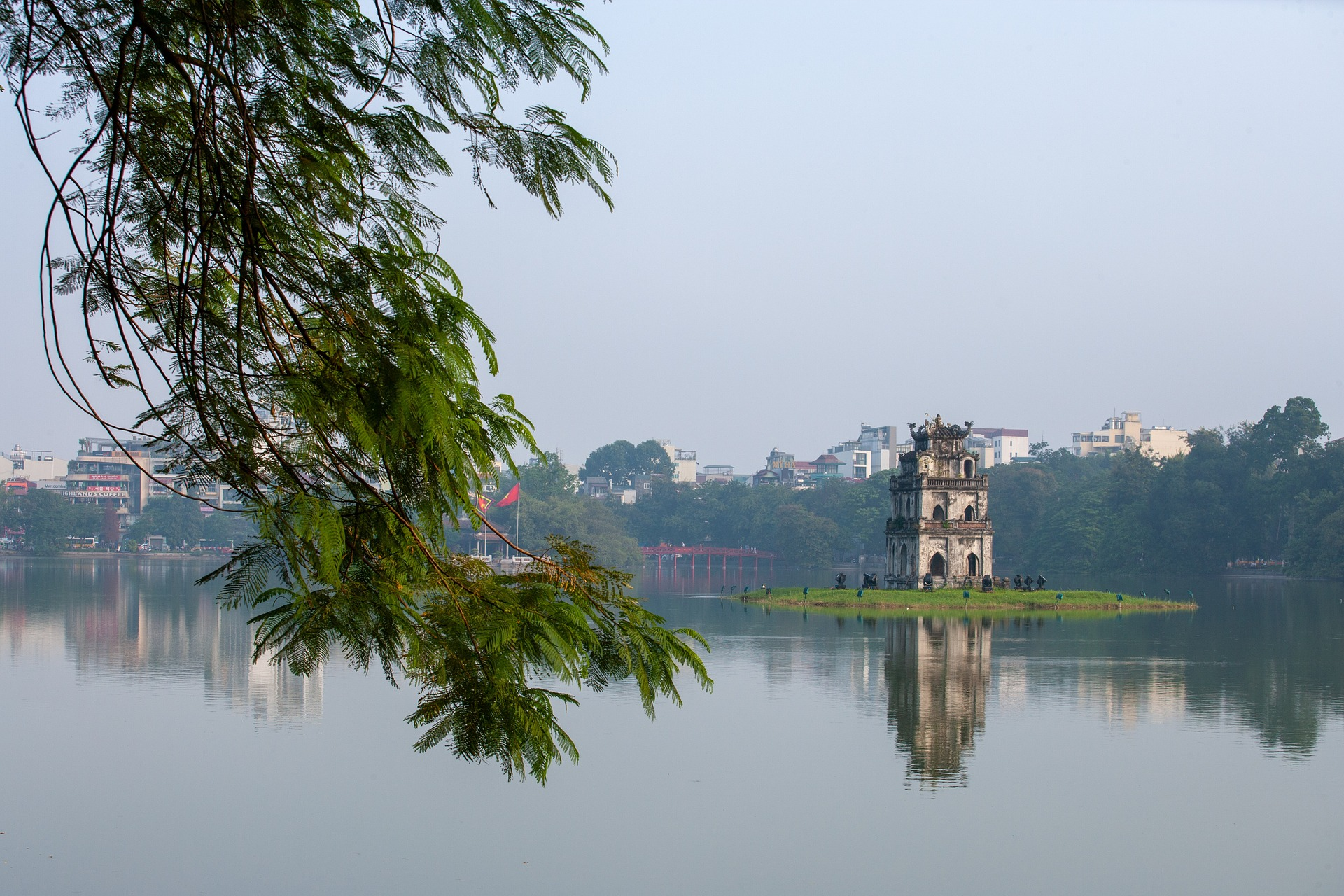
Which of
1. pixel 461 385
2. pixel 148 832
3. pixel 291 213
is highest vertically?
pixel 291 213

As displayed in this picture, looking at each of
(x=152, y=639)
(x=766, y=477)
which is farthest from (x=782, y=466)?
(x=152, y=639)

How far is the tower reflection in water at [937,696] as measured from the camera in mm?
18938

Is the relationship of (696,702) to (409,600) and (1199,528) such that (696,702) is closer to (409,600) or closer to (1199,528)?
(409,600)

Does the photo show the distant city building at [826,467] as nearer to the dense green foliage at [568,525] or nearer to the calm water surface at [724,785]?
the dense green foliage at [568,525]

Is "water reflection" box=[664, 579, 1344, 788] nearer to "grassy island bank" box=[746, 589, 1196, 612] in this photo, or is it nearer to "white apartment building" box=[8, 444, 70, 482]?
"grassy island bank" box=[746, 589, 1196, 612]

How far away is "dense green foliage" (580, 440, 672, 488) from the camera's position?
14638 cm

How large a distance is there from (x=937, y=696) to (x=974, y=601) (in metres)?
22.4

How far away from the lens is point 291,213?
627 centimetres

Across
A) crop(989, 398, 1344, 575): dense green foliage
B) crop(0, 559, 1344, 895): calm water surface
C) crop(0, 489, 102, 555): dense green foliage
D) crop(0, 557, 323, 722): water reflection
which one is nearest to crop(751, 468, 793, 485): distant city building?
crop(989, 398, 1344, 575): dense green foliage

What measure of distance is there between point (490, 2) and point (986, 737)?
55.5 ft

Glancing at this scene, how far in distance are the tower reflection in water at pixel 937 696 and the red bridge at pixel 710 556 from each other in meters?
52.0

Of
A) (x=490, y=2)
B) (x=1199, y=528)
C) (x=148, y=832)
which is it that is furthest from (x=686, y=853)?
(x=1199, y=528)

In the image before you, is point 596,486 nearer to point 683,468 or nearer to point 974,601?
point 683,468

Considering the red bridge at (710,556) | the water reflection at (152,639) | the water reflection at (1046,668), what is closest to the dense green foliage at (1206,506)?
the red bridge at (710,556)
